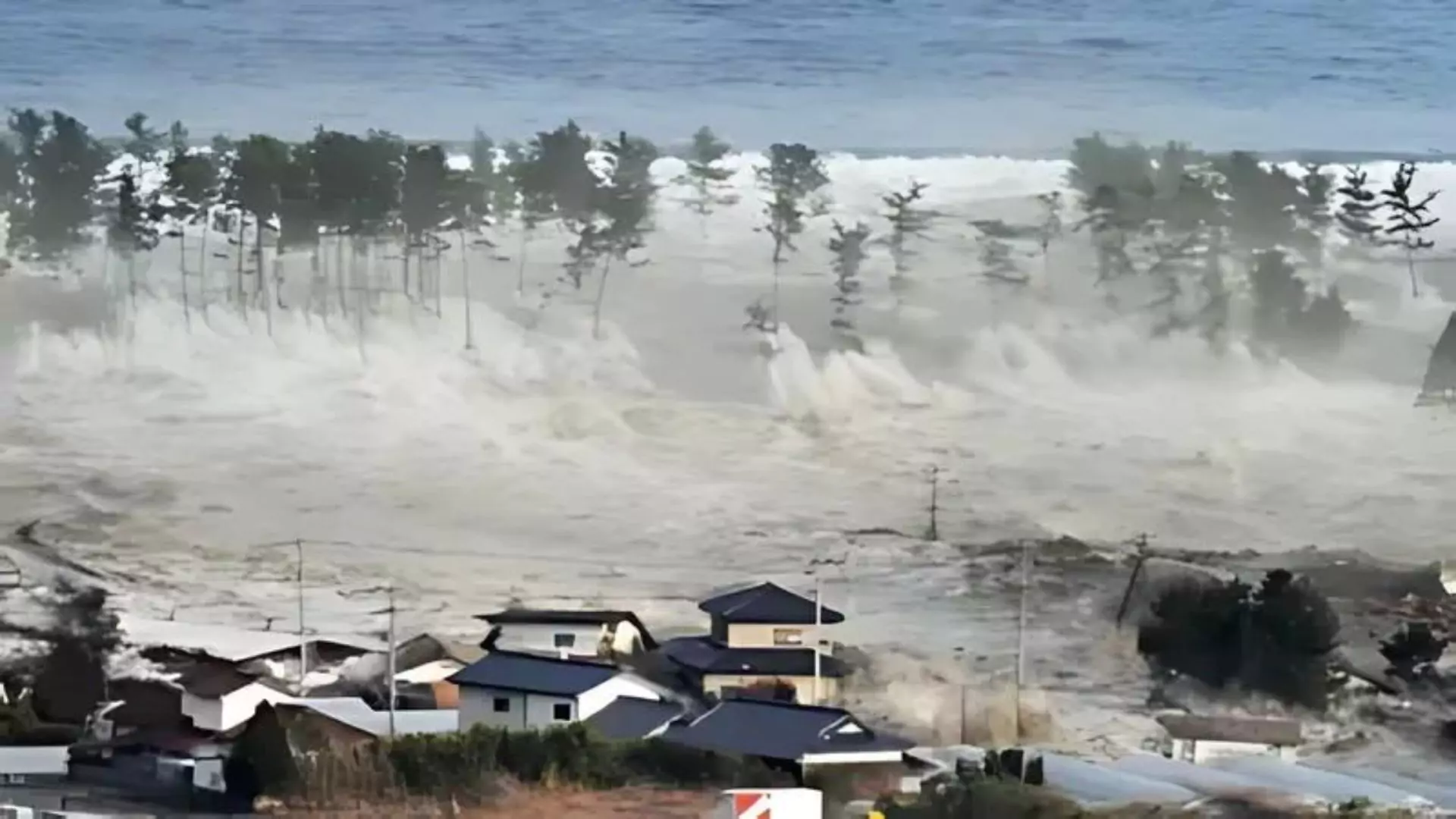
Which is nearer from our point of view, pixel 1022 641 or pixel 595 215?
pixel 1022 641

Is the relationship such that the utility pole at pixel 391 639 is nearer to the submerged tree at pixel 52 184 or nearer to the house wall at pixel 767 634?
the house wall at pixel 767 634

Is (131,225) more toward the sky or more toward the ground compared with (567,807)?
more toward the sky

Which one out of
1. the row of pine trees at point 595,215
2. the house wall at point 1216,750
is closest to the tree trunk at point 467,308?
the row of pine trees at point 595,215

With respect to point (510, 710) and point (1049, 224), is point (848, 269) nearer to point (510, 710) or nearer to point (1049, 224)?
point (1049, 224)

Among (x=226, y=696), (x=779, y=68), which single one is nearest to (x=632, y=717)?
(x=226, y=696)

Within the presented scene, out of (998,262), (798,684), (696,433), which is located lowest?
(798,684)

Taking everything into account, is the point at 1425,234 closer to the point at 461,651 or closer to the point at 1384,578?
the point at 1384,578
